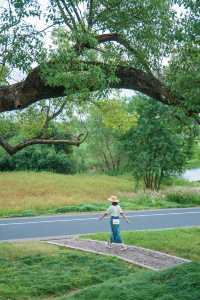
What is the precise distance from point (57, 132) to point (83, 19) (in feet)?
30.4

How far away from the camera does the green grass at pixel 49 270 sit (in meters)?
12.8

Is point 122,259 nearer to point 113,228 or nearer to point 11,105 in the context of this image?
point 113,228

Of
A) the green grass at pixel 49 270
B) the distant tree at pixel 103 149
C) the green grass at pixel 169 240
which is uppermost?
the distant tree at pixel 103 149

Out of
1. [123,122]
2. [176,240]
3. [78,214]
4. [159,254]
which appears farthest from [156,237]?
[78,214]

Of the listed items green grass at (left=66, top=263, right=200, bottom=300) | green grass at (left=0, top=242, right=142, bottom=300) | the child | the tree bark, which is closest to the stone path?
the child

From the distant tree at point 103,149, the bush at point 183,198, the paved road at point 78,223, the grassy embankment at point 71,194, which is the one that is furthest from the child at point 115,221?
the distant tree at point 103,149

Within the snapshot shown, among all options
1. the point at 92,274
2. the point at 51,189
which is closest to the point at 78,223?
the point at 92,274

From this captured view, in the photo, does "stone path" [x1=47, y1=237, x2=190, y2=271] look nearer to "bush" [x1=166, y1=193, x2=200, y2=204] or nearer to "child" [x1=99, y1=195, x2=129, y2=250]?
"child" [x1=99, y1=195, x2=129, y2=250]

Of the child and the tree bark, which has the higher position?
the tree bark

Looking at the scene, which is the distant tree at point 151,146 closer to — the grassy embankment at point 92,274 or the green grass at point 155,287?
the grassy embankment at point 92,274

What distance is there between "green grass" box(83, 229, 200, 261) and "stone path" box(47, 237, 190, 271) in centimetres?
64

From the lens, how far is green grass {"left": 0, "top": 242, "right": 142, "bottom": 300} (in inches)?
504

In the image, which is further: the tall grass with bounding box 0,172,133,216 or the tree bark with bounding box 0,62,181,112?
the tall grass with bounding box 0,172,133,216

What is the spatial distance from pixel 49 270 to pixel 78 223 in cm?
946
